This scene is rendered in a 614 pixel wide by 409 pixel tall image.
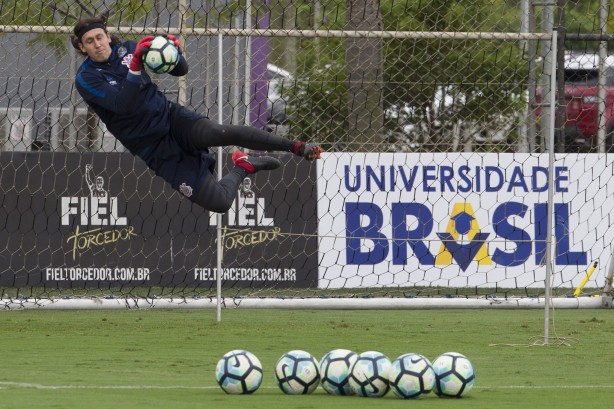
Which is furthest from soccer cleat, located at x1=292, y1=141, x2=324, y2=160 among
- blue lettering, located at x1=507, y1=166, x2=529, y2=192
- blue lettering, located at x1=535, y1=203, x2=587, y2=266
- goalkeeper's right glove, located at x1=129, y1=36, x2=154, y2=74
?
blue lettering, located at x1=535, y1=203, x2=587, y2=266

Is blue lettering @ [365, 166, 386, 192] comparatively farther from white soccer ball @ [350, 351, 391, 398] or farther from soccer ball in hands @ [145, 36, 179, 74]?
white soccer ball @ [350, 351, 391, 398]

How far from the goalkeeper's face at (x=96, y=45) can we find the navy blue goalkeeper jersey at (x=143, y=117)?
0.07m

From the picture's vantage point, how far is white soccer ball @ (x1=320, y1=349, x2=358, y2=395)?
334 inches

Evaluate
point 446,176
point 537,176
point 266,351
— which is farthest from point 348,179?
point 266,351

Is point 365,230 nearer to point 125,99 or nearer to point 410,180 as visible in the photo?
point 410,180

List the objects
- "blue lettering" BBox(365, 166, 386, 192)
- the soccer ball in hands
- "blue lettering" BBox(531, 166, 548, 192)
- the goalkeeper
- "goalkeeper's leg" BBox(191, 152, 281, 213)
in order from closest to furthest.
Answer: the soccer ball in hands, the goalkeeper, "goalkeeper's leg" BBox(191, 152, 281, 213), "blue lettering" BBox(365, 166, 386, 192), "blue lettering" BBox(531, 166, 548, 192)

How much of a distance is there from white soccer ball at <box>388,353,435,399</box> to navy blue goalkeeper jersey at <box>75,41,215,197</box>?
11.3ft

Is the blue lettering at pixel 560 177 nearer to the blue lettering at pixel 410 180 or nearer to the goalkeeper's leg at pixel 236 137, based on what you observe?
the blue lettering at pixel 410 180

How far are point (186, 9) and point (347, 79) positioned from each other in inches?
84.1

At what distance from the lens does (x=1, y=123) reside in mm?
16062

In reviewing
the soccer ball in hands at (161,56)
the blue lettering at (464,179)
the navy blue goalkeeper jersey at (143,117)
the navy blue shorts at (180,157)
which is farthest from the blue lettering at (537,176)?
the soccer ball in hands at (161,56)

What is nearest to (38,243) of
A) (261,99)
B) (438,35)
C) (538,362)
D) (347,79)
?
(261,99)

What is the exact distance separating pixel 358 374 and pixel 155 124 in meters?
3.45

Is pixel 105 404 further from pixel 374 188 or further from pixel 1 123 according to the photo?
pixel 1 123
